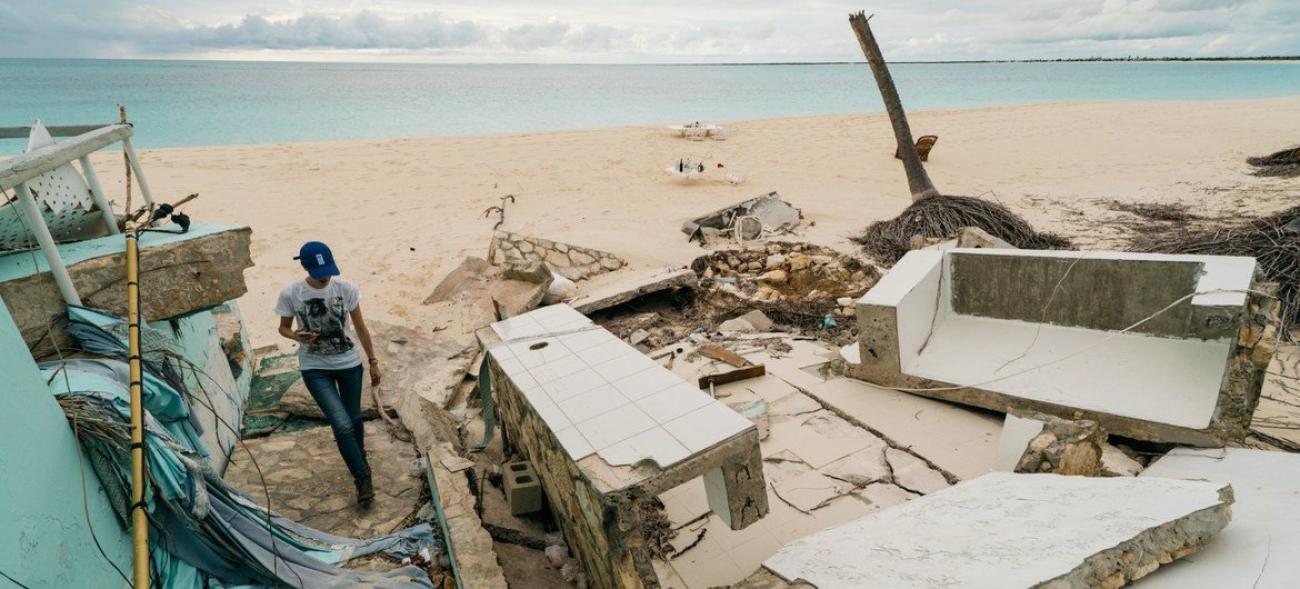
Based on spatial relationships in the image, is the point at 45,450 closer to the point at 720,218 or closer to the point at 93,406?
the point at 93,406

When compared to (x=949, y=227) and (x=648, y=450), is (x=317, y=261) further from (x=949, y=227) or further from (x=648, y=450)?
(x=949, y=227)

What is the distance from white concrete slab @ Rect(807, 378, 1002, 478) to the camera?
13.1ft

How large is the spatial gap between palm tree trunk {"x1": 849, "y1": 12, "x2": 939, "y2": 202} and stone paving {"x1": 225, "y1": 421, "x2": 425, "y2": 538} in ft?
26.3

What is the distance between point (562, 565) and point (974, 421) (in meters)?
2.91

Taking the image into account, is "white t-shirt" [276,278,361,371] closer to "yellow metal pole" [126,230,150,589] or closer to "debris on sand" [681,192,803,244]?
"yellow metal pole" [126,230,150,589]

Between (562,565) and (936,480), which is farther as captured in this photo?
(936,480)

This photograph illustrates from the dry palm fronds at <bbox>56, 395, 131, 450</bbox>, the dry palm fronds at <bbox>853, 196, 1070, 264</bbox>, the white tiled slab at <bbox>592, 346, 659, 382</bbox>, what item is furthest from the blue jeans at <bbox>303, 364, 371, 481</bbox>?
the dry palm fronds at <bbox>853, 196, 1070, 264</bbox>

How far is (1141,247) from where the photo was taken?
8039 mm

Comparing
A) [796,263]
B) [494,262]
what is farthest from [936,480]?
[494,262]

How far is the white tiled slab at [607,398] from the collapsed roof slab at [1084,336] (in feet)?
6.91

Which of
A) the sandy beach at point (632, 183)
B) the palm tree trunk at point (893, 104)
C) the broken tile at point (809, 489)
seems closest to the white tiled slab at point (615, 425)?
the broken tile at point (809, 489)

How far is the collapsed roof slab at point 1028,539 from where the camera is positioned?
198 cm

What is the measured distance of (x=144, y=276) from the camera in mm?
3439

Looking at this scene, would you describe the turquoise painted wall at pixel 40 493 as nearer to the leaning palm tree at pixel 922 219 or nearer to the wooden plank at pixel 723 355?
the wooden plank at pixel 723 355
